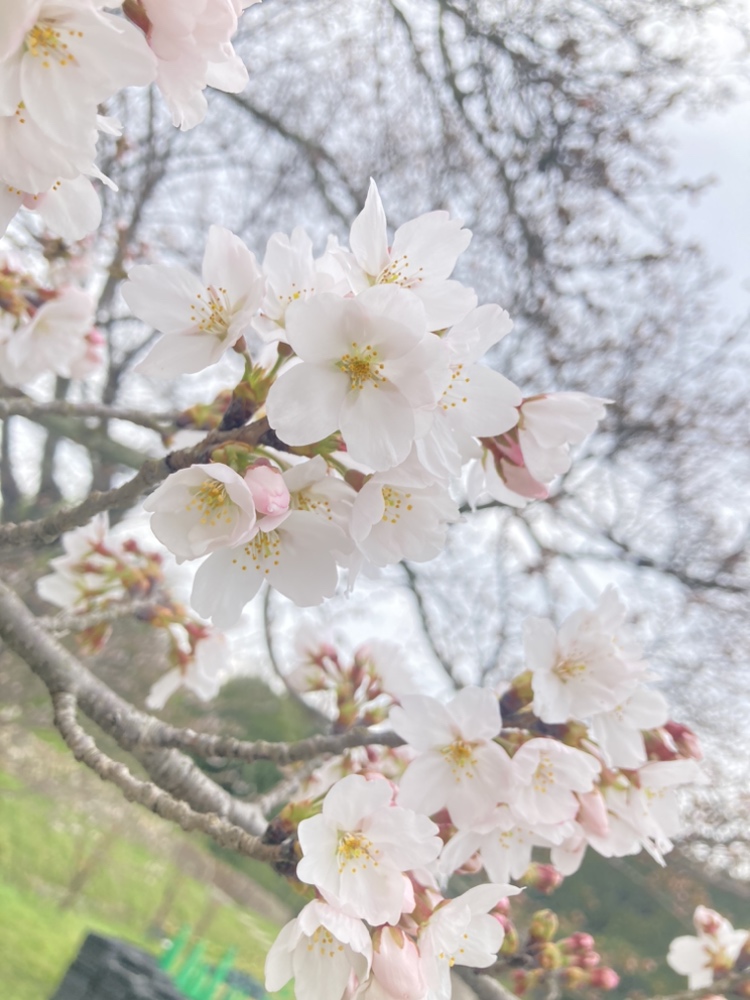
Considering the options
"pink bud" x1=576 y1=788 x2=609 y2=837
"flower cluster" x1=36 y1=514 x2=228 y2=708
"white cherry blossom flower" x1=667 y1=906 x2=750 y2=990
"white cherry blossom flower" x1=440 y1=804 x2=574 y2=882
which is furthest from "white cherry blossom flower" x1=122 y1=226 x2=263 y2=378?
"white cherry blossom flower" x1=667 y1=906 x2=750 y2=990

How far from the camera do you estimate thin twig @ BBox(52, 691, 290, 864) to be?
988 millimetres

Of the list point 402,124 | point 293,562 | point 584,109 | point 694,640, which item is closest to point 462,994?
point 293,562

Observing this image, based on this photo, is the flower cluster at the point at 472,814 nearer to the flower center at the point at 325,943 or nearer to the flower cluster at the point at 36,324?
the flower center at the point at 325,943

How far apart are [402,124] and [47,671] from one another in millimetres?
4226

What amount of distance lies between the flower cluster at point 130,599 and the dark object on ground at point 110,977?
3161 mm

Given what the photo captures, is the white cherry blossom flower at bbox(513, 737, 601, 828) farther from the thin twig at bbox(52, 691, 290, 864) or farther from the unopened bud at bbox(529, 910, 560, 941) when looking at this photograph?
the unopened bud at bbox(529, 910, 560, 941)

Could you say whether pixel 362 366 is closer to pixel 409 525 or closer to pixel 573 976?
pixel 409 525

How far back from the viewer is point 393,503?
0.85 meters

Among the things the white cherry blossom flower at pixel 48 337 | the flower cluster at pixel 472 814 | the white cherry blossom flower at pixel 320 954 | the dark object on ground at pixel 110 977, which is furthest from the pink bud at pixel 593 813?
the dark object on ground at pixel 110 977

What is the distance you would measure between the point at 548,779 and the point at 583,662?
0.61 feet

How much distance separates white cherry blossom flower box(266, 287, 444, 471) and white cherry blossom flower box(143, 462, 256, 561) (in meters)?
0.10

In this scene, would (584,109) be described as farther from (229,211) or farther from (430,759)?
(430,759)

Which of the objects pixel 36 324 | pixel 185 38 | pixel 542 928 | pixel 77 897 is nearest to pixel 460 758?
pixel 542 928

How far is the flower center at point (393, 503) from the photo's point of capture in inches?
33.3
